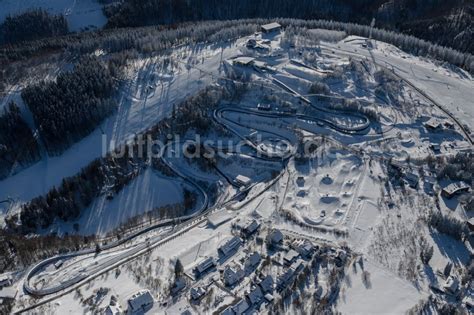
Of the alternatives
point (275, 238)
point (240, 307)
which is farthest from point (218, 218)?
point (240, 307)

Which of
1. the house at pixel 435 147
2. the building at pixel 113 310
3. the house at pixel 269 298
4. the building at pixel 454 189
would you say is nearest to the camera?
the building at pixel 113 310

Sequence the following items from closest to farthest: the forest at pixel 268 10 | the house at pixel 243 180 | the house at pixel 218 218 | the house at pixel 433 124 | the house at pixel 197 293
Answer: the house at pixel 197 293 < the house at pixel 218 218 < the house at pixel 243 180 < the house at pixel 433 124 < the forest at pixel 268 10

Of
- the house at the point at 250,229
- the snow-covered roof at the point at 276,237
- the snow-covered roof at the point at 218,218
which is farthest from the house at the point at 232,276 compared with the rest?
the snow-covered roof at the point at 218,218

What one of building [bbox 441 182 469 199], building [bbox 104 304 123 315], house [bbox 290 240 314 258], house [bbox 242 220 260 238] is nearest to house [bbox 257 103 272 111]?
house [bbox 242 220 260 238]

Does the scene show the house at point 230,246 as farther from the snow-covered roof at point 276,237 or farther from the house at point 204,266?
the snow-covered roof at point 276,237

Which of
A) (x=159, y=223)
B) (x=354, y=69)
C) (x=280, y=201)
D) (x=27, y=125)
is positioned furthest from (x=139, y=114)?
(x=354, y=69)

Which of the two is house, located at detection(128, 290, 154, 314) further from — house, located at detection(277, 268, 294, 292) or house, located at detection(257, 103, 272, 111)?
house, located at detection(257, 103, 272, 111)
